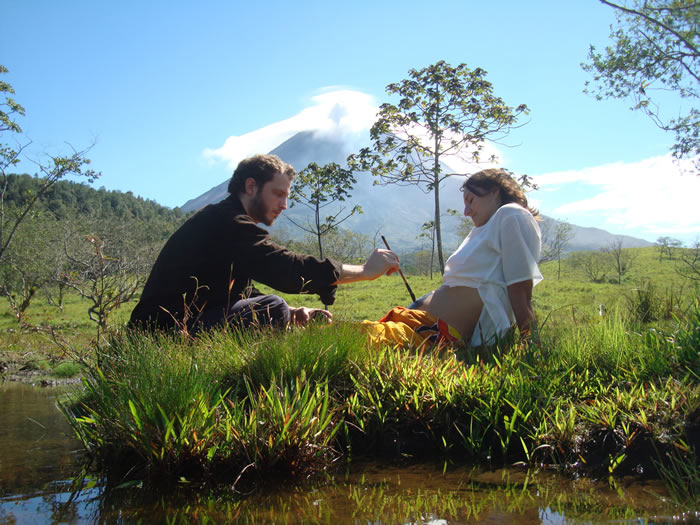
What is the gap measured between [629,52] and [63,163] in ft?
Answer: 66.7

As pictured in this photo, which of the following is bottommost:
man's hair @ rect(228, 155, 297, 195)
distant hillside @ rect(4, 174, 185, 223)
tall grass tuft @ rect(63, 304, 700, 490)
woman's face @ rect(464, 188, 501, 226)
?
tall grass tuft @ rect(63, 304, 700, 490)

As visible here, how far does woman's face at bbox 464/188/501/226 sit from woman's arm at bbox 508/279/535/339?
26.1 inches

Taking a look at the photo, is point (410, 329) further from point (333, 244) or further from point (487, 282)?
point (333, 244)

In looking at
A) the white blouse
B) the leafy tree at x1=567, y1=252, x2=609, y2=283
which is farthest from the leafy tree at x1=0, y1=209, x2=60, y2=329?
the leafy tree at x1=567, y1=252, x2=609, y2=283

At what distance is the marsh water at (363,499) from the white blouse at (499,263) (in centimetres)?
175

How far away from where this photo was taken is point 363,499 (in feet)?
6.49

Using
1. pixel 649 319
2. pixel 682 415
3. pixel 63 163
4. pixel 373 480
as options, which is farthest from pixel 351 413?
pixel 63 163

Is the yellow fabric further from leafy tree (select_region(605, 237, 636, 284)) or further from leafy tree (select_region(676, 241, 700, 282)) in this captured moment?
leafy tree (select_region(605, 237, 636, 284))

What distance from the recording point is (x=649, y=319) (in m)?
5.86

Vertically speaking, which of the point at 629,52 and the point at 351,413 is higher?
the point at 629,52

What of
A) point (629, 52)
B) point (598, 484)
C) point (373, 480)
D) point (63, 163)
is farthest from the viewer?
point (63, 163)

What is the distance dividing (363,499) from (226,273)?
7.67ft

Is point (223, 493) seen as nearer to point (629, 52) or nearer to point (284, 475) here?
point (284, 475)

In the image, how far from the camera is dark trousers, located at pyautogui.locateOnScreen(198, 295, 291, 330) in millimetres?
3795
